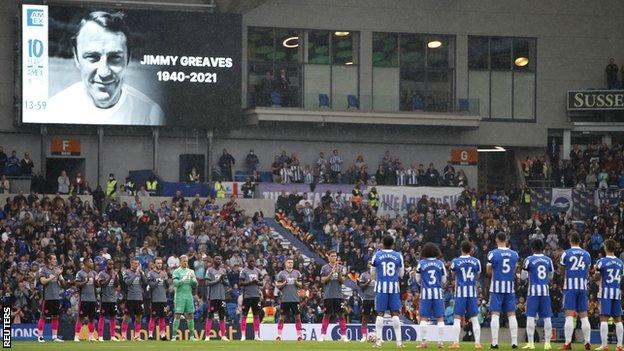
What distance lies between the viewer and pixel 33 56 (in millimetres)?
52344

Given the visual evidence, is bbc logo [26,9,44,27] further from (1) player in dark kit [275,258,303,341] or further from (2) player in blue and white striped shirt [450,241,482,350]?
(2) player in blue and white striped shirt [450,241,482,350]

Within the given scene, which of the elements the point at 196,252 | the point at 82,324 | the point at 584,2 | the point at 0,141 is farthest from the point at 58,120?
the point at 584,2

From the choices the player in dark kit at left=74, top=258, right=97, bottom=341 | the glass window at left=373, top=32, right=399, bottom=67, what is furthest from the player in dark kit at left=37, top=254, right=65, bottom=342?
the glass window at left=373, top=32, right=399, bottom=67

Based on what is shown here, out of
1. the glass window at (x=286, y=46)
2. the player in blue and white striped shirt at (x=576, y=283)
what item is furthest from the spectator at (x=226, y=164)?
the player in blue and white striped shirt at (x=576, y=283)

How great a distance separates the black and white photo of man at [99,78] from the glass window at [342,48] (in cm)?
1032

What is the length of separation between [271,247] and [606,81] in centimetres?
2361

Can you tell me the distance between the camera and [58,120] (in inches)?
2094

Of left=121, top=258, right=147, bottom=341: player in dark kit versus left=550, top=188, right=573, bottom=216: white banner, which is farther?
left=550, top=188, right=573, bottom=216: white banner

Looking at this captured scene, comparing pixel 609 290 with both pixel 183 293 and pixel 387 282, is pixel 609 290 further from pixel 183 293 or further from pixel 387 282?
pixel 183 293

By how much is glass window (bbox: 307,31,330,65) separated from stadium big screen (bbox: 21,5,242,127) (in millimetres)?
5165

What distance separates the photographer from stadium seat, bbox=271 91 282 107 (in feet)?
190

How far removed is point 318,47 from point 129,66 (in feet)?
32.5

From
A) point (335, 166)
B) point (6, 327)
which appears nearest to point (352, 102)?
point (335, 166)

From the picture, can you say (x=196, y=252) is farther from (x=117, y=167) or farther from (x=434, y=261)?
(x=434, y=261)
